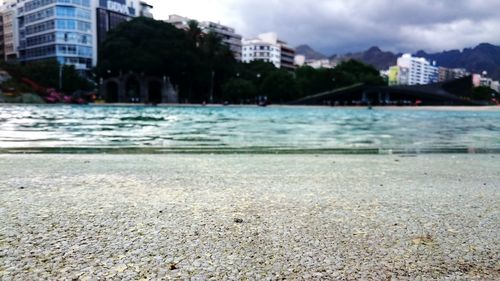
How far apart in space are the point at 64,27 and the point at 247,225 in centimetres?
9566

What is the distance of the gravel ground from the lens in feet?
7.53

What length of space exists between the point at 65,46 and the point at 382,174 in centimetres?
9350

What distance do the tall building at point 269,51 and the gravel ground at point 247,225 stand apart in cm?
12823

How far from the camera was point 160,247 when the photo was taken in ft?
8.46

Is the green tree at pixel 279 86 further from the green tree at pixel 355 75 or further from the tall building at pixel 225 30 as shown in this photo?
the tall building at pixel 225 30

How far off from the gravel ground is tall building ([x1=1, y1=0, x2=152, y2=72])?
88.3 m

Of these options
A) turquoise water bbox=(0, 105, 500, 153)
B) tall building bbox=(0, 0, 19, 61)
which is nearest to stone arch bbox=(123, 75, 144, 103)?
tall building bbox=(0, 0, 19, 61)

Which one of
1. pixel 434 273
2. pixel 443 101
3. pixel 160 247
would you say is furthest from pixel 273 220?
pixel 443 101

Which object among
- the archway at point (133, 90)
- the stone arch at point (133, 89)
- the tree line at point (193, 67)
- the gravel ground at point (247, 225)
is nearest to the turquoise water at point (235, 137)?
the gravel ground at point (247, 225)

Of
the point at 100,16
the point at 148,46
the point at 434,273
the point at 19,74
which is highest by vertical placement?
the point at 100,16

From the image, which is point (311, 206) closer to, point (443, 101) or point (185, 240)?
point (185, 240)

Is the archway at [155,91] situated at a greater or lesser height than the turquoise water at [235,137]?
greater

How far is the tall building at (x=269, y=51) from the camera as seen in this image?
135 meters

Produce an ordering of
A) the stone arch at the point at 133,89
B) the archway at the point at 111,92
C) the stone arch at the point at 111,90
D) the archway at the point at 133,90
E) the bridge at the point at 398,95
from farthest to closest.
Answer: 1. the bridge at the point at 398,95
2. the archway at the point at 133,90
3. the stone arch at the point at 133,89
4. the archway at the point at 111,92
5. the stone arch at the point at 111,90
